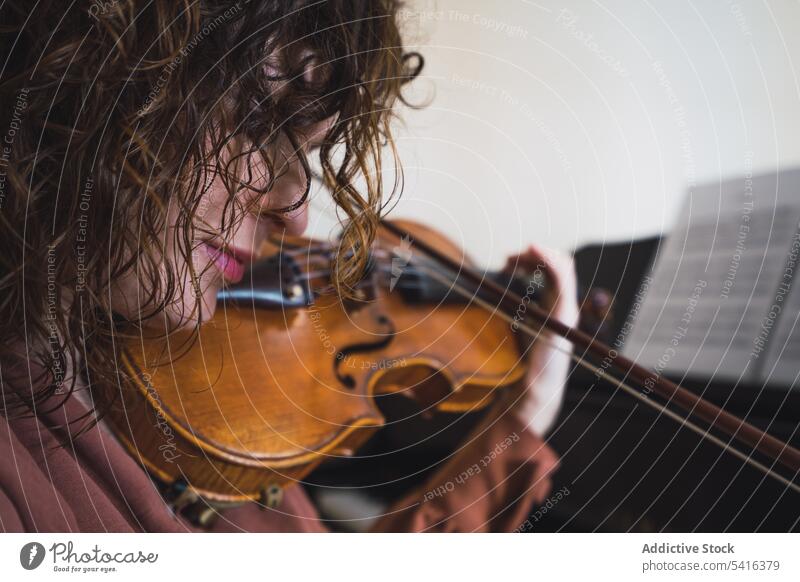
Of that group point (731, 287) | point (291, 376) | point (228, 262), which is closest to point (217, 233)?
point (228, 262)

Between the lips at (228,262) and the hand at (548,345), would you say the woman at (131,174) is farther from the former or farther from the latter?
the hand at (548,345)

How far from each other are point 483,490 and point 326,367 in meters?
0.18

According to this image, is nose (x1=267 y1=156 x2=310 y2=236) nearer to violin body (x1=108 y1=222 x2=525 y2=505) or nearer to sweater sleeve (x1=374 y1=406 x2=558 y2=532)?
violin body (x1=108 y1=222 x2=525 y2=505)

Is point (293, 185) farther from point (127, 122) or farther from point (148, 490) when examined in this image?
point (148, 490)

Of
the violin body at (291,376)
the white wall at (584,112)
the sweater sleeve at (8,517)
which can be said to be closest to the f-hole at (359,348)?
the violin body at (291,376)

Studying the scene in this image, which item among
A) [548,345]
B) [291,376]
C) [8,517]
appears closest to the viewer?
[8,517]

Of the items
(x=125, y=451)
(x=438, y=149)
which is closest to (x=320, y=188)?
(x=438, y=149)

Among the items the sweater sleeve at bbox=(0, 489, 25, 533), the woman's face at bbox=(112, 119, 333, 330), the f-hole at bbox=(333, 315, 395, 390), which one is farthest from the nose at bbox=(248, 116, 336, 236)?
the sweater sleeve at bbox=(0, 489, 25, 533)

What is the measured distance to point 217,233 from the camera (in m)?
0.45

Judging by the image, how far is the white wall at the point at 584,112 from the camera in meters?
0.53

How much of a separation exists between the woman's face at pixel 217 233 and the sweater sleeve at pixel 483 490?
25 cm

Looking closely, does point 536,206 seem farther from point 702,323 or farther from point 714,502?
point 714,502

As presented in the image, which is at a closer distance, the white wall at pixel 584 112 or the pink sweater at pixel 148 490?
the pink sweater at pixel 148 490

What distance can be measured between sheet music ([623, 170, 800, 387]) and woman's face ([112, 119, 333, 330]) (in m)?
0.44
